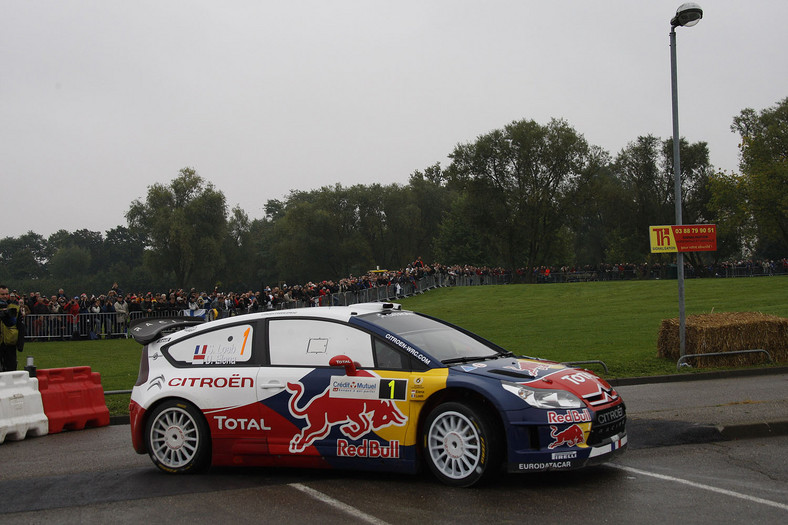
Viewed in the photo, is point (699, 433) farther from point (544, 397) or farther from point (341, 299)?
point (341, 299)

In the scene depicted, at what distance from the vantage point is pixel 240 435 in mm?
7254

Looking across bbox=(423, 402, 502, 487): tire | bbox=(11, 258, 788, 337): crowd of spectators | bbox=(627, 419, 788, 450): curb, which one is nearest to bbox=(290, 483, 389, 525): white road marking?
bbox=(423, 402, 502, 487): tire

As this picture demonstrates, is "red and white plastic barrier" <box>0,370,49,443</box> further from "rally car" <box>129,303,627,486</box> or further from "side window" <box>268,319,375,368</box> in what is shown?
"side window" <box>268,319,375,368</box>

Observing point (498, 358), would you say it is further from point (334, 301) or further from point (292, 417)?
point (334, 301)

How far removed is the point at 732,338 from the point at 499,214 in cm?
5076

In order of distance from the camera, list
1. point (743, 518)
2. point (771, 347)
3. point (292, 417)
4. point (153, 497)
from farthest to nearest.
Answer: point (771, 347) < point (292, 417) < point (153, 497) < point (743, 518)

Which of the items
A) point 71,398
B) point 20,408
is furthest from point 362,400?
point 71,398

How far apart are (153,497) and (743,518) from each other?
4.81m

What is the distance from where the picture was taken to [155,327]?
27.4 feet

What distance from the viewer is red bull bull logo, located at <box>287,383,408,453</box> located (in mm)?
6676

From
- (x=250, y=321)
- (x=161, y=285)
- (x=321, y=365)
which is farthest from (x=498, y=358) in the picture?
(x=161, y=285)

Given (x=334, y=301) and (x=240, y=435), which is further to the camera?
(x=334, y=301)

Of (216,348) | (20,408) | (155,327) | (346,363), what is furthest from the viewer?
(20,408)

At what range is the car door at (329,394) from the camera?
6.69 m
